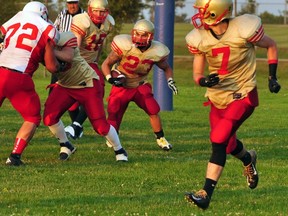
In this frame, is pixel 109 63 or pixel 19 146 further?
pixel 109 63

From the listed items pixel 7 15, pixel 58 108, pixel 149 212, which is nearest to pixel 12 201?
pixel 149 212

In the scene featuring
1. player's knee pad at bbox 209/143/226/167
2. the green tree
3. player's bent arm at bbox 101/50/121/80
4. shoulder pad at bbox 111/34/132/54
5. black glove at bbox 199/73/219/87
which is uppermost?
black glove at bbox 199/73/219/87

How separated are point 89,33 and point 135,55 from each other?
85cm

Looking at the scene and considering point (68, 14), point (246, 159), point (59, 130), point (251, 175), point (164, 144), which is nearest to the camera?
point (251, 175)

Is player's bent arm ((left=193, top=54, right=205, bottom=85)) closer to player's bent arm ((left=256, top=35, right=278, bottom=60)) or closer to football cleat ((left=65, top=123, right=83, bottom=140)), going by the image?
player's bent arm ((left=256, top=35, right=278, bottom=60))

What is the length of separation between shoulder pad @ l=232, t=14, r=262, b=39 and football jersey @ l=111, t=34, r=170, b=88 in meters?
3.16

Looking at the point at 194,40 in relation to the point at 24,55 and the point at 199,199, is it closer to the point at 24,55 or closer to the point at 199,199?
the point at 199,199

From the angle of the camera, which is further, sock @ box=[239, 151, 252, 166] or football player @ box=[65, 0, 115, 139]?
football player @ box=[65, 0, 115, 139]

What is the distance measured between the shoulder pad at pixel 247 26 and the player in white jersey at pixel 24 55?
2.07 meters

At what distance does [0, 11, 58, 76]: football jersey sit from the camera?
29.2 feet

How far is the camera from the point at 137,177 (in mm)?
8570

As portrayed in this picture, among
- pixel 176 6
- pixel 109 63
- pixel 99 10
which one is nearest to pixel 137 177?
pixel 109 63

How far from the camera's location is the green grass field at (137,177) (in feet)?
23.2

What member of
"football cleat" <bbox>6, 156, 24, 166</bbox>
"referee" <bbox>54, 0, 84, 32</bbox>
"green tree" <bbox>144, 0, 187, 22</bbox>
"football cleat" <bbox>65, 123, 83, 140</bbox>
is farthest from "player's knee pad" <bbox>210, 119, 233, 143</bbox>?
"green tree" <bbox>144, 0, 187, 22</bbox>
